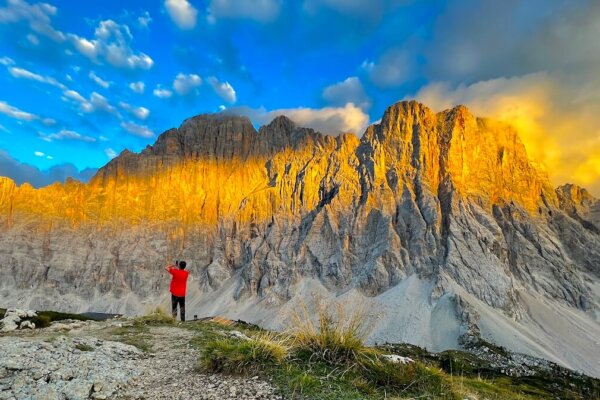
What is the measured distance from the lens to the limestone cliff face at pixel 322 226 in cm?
11950

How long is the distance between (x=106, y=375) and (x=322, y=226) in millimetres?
134836

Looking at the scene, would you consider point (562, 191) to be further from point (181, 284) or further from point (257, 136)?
point (181, 284)

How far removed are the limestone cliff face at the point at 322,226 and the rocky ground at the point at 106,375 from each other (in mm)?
95495

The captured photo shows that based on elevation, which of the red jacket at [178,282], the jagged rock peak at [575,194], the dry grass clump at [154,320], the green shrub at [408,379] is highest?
the jagged rock peak at [575,194]

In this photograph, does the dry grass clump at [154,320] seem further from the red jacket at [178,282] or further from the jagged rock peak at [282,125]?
the jagged rock peak at [282,125]

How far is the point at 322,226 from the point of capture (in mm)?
142250

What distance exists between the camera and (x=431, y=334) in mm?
97750

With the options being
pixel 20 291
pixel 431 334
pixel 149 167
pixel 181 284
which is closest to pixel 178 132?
pixel 149 167

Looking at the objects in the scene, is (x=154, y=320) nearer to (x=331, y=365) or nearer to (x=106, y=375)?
(x=106, y=375)

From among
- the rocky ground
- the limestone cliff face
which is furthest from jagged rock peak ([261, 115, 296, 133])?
the rocky ground

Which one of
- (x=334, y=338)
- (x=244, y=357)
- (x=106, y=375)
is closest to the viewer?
(x=106, y=375)

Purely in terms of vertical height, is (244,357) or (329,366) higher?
(244,357)

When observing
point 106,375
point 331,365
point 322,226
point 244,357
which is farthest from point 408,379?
point 322,226

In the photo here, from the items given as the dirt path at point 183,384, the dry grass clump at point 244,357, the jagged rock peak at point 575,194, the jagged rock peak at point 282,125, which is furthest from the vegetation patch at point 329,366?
the jagged rock peak at point 282,125
